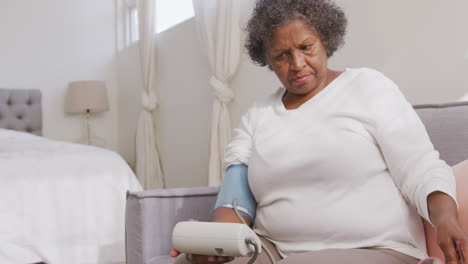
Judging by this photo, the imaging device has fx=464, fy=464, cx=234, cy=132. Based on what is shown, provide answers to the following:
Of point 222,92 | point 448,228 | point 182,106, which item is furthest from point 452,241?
point 182,106

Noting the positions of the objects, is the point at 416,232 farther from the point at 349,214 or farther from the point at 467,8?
the point at 467,8

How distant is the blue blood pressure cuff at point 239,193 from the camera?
1227mm

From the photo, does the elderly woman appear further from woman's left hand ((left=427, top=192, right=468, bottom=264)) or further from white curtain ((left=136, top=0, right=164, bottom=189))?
white curtain ((left=136, top=0, right=164, bottom=189))

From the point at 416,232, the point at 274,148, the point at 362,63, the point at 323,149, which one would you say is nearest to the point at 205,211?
the point at 274,148

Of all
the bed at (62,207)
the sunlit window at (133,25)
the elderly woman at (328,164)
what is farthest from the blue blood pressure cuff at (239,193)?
the sunlit window at (133,25)

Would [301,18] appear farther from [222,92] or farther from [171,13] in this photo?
[171,13]

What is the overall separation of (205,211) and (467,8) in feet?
3.74

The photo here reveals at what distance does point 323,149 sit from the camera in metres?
1.06

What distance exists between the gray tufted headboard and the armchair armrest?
10.4 ft

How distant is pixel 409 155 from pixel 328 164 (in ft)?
0.57

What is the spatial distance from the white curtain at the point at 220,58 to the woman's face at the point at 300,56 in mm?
1725

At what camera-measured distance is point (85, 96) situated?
4.23 m

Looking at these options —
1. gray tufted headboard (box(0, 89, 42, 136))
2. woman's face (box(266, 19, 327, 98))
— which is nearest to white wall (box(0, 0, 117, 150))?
gray tufted headboard (box(0, 89, 42, 136))

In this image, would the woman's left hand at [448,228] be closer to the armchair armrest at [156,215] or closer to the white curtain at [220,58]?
the armchair armrest at [156,215]
